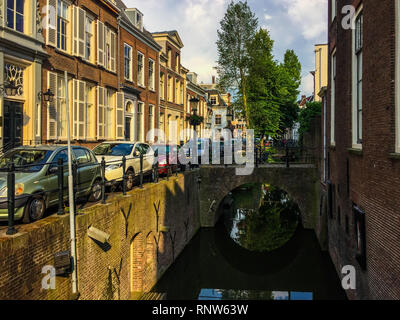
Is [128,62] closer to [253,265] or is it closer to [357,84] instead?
[253,265]

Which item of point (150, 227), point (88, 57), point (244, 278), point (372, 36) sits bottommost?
point (244, 278)

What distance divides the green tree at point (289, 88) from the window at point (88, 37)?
19510 millimetres

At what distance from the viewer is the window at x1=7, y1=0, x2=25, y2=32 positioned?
11078mm

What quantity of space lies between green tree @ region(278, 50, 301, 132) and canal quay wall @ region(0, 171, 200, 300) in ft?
69.5

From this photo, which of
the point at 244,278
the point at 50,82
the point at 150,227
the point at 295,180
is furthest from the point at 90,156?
the point at 295,180

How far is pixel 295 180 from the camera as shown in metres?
18.2

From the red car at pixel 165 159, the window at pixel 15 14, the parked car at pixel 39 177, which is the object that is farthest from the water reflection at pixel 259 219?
the window at pixel 15 14

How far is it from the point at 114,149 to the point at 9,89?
3759 mm

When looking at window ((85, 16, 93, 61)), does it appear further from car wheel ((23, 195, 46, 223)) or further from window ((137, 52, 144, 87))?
car wheel ((23, 195, 46, 223))

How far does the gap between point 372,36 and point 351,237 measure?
4.94 metres

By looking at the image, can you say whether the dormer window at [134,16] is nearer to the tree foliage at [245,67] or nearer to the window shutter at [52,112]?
the tree foliage at [245,67]

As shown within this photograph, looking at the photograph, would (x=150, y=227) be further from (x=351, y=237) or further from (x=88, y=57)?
(x=88, y=57)

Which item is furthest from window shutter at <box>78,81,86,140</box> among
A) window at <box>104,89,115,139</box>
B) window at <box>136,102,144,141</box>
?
window at <box>136,102,144,141</box>

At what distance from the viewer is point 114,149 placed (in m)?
11.9
